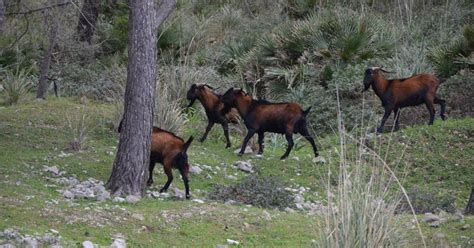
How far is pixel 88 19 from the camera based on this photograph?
19.4m

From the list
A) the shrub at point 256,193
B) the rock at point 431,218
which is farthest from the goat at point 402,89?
the rock at point 431,218

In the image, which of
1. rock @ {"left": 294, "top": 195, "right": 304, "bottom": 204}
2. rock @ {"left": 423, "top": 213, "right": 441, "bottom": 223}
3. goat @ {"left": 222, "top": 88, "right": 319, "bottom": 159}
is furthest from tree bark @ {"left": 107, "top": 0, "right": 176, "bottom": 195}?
goat @ {"left": 222, "top": 88, "right": 319, "bottom": 159}

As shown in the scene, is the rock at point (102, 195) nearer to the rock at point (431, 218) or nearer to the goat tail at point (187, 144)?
the goat tail at point (187, 144)

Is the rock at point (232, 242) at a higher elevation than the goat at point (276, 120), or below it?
below

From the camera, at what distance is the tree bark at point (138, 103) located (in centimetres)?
1016

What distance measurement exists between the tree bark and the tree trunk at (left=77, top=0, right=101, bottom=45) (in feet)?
26.1

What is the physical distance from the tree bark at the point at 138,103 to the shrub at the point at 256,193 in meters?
1.24

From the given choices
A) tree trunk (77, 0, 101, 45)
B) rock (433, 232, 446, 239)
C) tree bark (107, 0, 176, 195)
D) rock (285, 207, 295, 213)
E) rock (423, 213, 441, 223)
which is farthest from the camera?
tree trunk (77, 0, 101, 45)

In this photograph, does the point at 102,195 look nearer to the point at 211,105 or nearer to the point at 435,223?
the point at 435,223

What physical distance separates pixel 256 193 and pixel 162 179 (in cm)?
169

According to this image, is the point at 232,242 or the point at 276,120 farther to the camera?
the point at 276,120

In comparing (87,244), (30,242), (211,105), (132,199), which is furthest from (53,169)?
(211,105)

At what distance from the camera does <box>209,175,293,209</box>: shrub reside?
1100cm

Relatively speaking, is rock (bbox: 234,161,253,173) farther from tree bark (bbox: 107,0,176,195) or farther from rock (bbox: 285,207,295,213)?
tree bark (bbox: 107,0,176,195)
